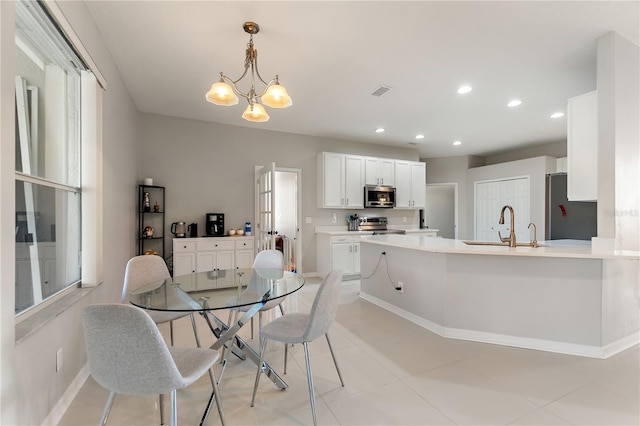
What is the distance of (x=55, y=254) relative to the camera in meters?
1.85

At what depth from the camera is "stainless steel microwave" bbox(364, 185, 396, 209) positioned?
5.59 meters

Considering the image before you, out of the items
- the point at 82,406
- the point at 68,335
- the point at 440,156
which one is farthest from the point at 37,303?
the point at 440,156

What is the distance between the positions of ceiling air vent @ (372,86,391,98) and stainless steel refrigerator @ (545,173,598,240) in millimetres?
3388

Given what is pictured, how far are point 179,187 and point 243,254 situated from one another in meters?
1.43

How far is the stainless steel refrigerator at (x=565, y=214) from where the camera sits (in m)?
4.13

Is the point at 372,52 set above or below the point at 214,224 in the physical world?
above

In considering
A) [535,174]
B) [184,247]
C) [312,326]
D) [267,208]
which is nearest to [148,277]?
[312,326]

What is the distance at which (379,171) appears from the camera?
5793mm

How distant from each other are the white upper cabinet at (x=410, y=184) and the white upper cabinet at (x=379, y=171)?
0.14 metres

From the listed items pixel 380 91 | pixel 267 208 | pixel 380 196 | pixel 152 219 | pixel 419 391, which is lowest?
pixel 419 391

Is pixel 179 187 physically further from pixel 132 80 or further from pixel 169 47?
pixel 169 47

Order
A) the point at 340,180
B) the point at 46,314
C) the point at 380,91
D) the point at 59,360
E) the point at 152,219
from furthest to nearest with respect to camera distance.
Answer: the point at 340,180
the point at 152,219
the point at 380,91
the point at 59,360
the point at 46,314

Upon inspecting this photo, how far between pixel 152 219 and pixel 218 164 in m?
1.29

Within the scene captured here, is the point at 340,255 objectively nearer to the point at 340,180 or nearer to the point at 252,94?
the point at 340,180
